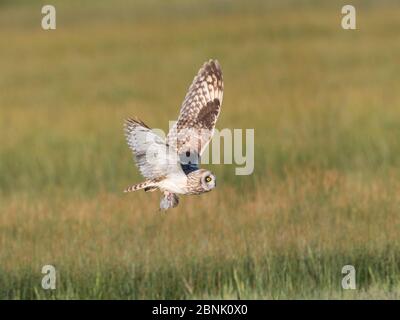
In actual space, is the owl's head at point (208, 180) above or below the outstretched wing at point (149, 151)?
below

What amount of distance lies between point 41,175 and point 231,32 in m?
17.5

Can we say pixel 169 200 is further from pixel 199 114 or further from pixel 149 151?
pixel 199 114

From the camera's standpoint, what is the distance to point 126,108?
64.1 feet

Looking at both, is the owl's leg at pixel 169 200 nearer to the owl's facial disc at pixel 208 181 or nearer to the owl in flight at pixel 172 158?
the owl in flight at pixel 172 158

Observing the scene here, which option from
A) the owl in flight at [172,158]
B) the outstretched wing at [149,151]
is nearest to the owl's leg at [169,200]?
the owl in flight at [172,158]

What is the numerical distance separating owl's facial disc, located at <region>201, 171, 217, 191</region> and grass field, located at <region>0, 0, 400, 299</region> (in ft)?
6.58

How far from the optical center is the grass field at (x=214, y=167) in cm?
930

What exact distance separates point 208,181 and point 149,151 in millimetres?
400

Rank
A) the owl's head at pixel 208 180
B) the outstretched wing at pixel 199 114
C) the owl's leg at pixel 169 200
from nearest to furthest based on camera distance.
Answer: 1. the owl's head at pixel 208 180
2. the owl's leg at pixel 169 200
3. the outstretched wing at pixel 199 114

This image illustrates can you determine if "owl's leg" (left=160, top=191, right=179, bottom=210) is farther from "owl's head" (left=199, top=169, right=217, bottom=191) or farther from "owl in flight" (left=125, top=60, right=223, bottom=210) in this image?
"owl's head" (left=199, top=169, right=217, bottom=191)

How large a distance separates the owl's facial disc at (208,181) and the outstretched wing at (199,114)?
32 cm

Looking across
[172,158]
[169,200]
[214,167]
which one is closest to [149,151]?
[172,158]

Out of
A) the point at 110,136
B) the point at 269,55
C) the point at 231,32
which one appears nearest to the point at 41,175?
the point at 110,136

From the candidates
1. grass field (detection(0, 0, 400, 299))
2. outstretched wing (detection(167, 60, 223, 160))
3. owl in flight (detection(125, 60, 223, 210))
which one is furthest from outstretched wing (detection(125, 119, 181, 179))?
grass field (detection(0, 0, 400, 299))
